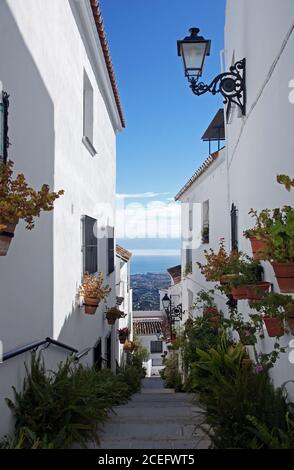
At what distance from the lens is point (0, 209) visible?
3.21 meters

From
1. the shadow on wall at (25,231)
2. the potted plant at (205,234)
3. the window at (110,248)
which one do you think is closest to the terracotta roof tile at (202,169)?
the potted plant at (205,234)

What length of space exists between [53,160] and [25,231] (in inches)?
57.0

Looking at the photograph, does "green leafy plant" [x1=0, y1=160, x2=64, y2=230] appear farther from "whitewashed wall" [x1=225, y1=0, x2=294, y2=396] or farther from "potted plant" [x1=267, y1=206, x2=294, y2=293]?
"whitewashed wall" [x1=225, y1=0, x2=294, y2=396]

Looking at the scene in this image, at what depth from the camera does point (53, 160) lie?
5879 mm

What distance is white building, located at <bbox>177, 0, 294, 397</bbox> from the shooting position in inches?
166

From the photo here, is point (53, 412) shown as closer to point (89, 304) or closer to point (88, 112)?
point (89, 304)

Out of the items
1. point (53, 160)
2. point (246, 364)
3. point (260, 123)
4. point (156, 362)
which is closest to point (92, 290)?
point (53, 160)

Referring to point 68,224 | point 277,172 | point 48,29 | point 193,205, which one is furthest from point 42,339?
point 193,205

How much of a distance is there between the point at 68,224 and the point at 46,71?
218cm

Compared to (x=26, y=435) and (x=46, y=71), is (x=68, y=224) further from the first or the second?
(x=26, y=435)

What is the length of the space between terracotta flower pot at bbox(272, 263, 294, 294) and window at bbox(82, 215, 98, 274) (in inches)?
206

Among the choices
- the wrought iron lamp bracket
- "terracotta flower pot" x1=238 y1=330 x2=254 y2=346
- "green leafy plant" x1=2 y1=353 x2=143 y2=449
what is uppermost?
the wrought iron lamp bracket

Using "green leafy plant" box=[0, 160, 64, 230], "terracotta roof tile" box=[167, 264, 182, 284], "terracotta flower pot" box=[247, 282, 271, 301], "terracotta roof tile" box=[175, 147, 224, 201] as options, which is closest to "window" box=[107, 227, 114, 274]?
"terracotta roof tile" box=[175, 147, 224, 201]

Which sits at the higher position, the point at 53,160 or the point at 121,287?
the point at 53,160
